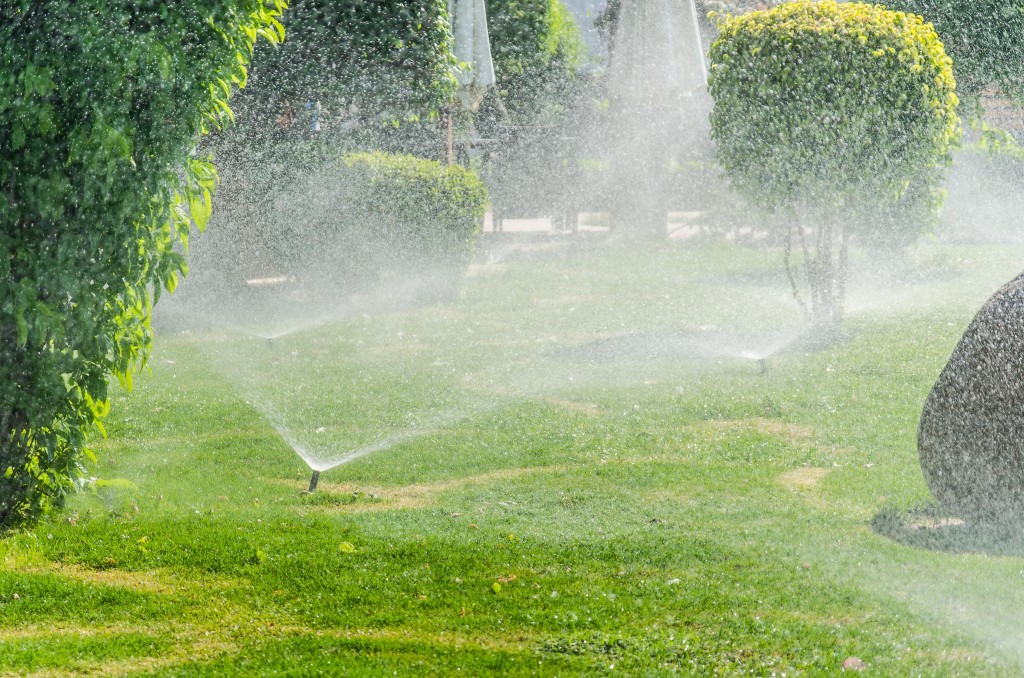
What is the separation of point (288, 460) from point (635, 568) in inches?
117

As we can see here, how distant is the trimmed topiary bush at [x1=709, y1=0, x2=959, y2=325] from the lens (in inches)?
416

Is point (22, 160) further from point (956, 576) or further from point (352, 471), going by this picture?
point (956, 576)

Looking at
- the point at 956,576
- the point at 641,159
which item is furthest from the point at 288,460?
the point at 641,159

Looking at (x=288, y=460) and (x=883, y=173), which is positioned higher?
(x=883, y=173)

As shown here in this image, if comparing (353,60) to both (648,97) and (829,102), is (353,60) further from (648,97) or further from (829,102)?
(648,97)

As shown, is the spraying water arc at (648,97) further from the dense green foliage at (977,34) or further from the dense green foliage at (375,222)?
the dense green foliage at (375,222)

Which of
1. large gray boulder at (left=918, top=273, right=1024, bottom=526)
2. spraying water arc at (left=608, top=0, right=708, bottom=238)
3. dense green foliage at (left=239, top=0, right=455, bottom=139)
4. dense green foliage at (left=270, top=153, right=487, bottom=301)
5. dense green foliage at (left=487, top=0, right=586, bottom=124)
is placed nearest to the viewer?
large gray boulder at (left=918, top=273, right=1024, bottom=526)

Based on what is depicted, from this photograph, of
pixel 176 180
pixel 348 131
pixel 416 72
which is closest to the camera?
pixel 176 180

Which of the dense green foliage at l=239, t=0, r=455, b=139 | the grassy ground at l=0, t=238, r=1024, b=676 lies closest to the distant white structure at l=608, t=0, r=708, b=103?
the dense green foliage at l=239, t=0, r=455, b=139

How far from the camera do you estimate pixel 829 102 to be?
10.7m

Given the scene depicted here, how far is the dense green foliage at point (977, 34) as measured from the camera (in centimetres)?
1555

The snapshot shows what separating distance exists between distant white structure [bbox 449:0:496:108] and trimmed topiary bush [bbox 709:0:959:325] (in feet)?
16.0

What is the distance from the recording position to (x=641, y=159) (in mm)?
22250

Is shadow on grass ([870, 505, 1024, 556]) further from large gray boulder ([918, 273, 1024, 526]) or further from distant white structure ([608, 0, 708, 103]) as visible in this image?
distant white structure ([608, 0, 708, 103])
